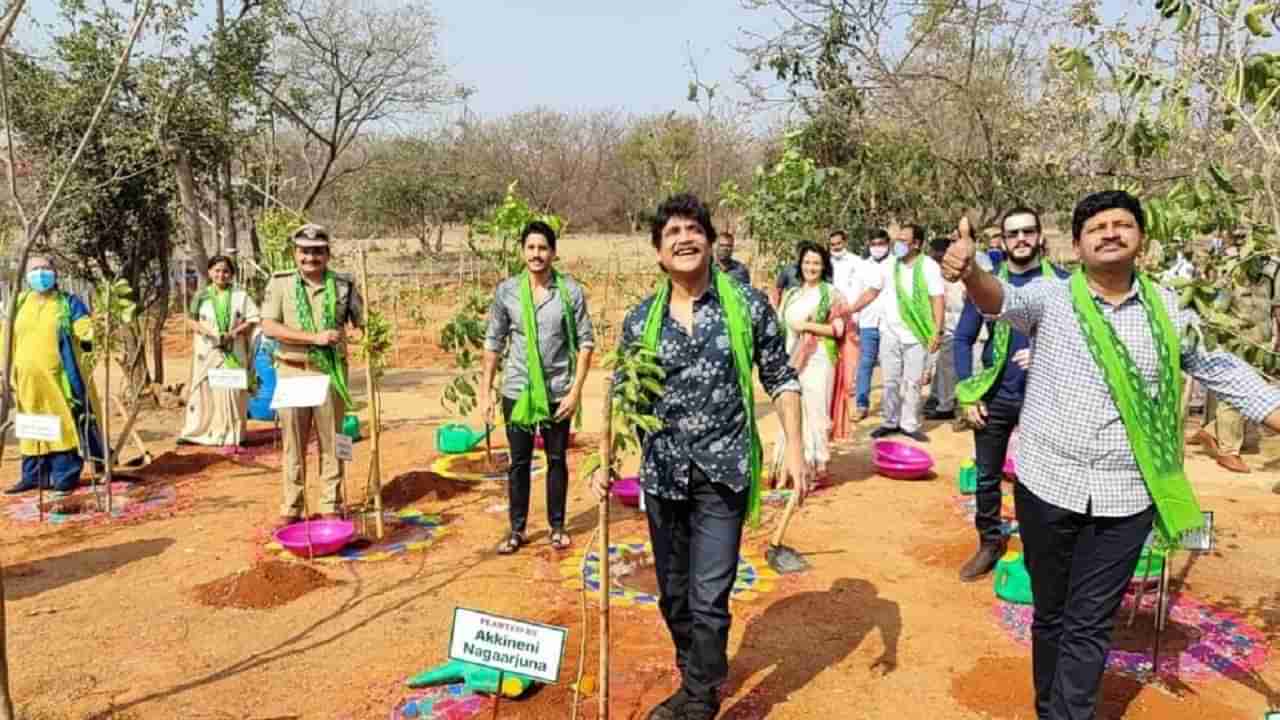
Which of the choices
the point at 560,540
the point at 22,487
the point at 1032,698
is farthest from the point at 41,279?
the point at 1032,698

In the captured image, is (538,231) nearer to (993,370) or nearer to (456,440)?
(993,370)

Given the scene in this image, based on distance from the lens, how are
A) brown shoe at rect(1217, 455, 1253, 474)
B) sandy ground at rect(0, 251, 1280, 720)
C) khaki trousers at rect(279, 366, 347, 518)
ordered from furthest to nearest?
brown shoe at rect(1217, 455, 1253, 474) < khaki trousers at rect(279, 366, 347, 518) < sandy ground at rect(0, 251, 1280, 720)

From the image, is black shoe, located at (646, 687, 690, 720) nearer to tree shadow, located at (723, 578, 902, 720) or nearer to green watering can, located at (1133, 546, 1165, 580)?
tree shadow, located at (723, 578, 902, 720)

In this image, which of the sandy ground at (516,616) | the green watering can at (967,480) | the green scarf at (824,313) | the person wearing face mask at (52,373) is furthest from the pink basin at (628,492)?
the person wearing face mask at (52,373)

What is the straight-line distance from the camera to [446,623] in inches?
153

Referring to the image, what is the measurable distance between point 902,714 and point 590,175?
34234mm

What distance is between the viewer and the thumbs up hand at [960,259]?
2482mm

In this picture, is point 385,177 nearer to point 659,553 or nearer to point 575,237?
point 575,237

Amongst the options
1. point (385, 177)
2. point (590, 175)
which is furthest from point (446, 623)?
point (590, 175)

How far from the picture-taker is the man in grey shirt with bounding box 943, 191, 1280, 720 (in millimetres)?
2541

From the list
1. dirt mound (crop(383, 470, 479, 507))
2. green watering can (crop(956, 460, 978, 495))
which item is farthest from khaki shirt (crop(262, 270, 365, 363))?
green watering can (crop(956, 460, 978, 495))

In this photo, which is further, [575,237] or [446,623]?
[575,237]

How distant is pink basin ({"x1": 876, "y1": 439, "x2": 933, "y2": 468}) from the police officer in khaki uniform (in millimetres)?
3552

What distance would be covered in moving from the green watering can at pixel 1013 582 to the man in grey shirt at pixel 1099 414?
54.9 inches
